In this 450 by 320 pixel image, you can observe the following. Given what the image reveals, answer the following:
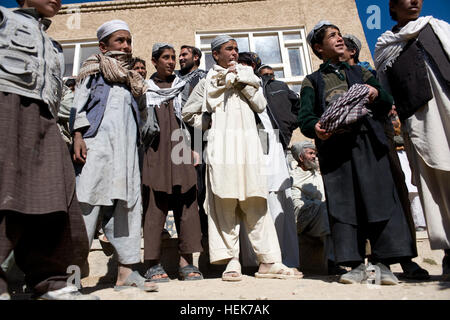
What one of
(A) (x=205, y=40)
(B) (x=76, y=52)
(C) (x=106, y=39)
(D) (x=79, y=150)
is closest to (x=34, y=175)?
(D) (x=79, y=150)

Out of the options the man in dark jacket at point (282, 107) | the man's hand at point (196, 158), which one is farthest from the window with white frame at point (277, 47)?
the man's hand at point (196, 158)

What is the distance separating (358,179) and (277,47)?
23.1 feet

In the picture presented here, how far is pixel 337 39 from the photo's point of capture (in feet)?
10.0

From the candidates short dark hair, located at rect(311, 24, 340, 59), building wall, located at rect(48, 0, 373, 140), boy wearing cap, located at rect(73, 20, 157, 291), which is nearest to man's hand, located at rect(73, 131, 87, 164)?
boy wearing cap, located at rect(73, 20, 157, 291)

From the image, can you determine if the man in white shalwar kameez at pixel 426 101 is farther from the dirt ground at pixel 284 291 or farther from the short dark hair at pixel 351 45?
the short dark hair at pixel 351 45

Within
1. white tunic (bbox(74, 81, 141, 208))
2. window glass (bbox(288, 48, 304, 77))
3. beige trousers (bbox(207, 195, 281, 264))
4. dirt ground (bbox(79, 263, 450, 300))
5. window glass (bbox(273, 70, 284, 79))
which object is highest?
window glass (bbox(288, 48, 304, 77))

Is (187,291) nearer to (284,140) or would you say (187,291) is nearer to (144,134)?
(144,134)

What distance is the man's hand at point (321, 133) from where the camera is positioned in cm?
269

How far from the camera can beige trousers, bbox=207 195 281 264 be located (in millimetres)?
2979

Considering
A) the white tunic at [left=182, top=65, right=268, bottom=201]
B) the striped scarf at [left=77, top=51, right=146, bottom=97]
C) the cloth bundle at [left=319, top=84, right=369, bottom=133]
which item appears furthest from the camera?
the white tunic at [left=182, top=65, right=268, bottom=201]

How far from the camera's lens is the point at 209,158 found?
124 inches

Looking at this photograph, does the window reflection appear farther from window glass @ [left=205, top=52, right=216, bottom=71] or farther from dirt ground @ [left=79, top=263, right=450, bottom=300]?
dirt ground @ [left=79, top=263, right=450, bottom=300]

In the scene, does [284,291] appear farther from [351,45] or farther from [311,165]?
[351,45]

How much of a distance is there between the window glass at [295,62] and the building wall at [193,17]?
592 mm
